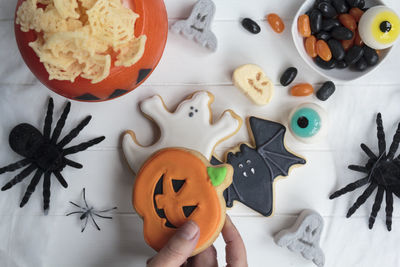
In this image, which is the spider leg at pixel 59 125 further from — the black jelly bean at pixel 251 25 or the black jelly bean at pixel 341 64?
the black jelly bean at pixel 341 64

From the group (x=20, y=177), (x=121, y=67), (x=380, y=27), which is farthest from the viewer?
(x=20, y=177)

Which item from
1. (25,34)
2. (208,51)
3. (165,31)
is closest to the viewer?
(25,34)

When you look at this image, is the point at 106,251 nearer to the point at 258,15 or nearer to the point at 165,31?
the point at 165,31

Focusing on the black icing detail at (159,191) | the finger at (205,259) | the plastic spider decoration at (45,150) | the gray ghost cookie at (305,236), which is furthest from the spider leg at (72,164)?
the gray ghost cookie at (305,236)

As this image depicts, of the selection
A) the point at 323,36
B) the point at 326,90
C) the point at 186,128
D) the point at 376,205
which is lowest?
the point at 376,205

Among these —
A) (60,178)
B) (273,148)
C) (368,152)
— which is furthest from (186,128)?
(368,152)

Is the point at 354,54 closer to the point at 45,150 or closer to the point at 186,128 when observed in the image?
the point at 186,128

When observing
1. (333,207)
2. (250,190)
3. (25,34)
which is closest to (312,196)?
(333,207)

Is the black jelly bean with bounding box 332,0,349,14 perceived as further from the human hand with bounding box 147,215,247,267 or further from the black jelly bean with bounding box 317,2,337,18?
the human hand with bounding box 147,215,247,267
